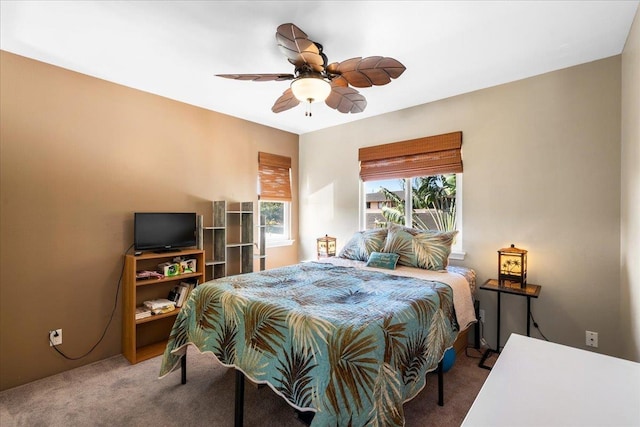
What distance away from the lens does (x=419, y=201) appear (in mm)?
3498

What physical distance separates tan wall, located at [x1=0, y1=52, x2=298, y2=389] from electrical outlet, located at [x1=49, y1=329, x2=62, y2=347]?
40 millimetres

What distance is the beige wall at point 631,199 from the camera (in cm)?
181

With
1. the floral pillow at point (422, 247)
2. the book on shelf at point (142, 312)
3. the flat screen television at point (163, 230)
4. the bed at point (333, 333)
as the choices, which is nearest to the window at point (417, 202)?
the floral pillow at point (422, 247)

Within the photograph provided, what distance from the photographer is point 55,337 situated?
2445 mm

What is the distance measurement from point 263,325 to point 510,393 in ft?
3.94

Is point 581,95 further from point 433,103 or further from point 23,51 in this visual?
point 23,51

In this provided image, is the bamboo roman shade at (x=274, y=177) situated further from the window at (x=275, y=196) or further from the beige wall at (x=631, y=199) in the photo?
the beige wall at (x=631, y=199)

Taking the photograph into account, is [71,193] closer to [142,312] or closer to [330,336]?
[142,312]

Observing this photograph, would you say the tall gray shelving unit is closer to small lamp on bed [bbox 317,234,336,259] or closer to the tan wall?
the tan wall

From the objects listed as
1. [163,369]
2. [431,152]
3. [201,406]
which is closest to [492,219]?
[431,152]

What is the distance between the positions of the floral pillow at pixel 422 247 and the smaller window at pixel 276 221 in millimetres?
1898

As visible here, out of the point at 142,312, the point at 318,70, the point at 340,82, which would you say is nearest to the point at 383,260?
the point at 340,82

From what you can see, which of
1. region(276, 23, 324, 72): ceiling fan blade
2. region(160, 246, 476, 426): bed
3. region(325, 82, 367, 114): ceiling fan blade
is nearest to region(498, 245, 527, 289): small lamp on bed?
region(160, 246, 476, 426): bed

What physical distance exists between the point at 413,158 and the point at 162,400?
328 cm
